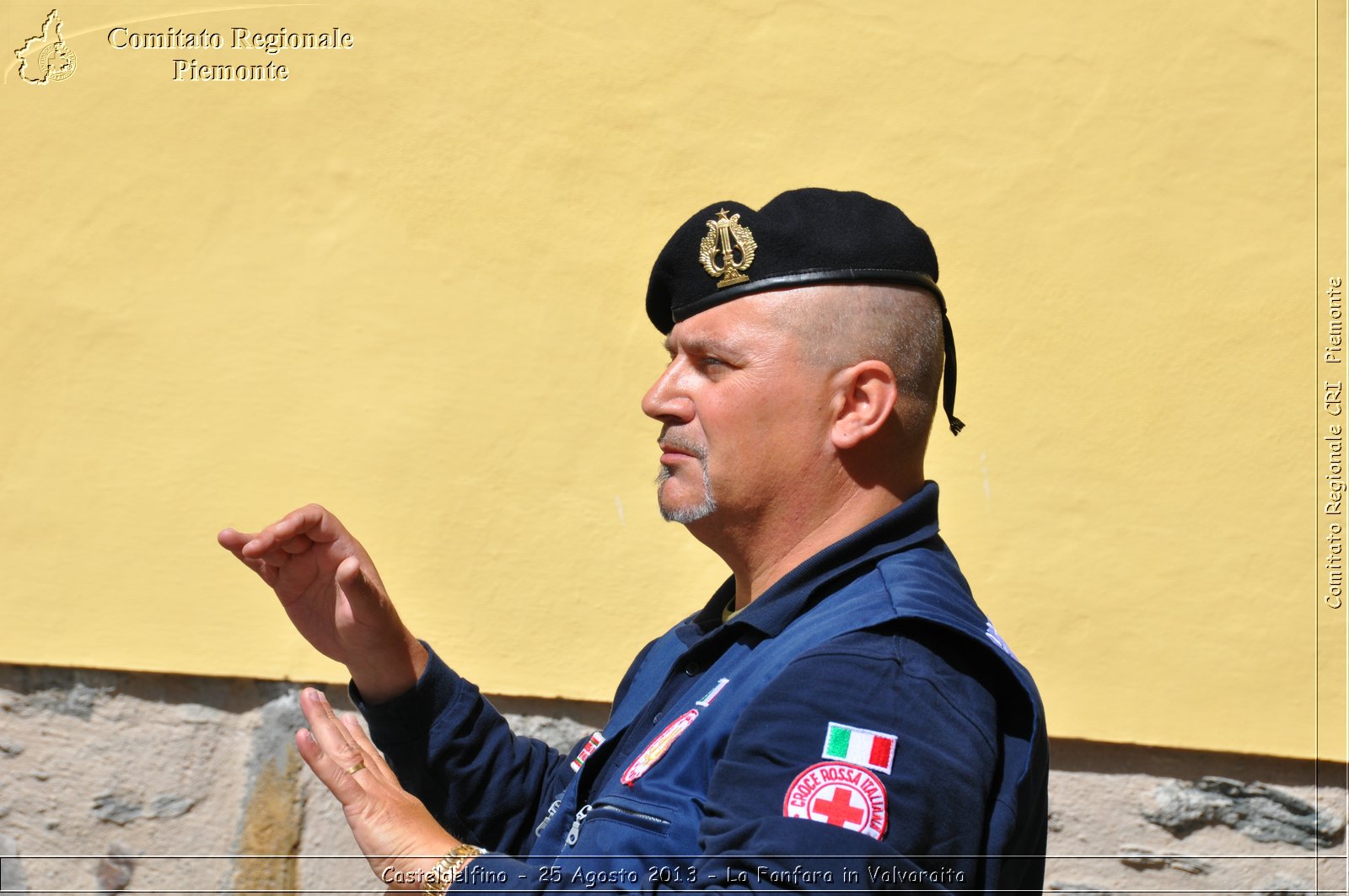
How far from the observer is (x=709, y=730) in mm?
1611

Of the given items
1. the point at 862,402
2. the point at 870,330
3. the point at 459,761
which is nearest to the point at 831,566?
the point at 862,402

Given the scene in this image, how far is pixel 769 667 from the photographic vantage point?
1642mm

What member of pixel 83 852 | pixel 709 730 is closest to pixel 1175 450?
pixel 709 730

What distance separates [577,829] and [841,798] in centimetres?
48

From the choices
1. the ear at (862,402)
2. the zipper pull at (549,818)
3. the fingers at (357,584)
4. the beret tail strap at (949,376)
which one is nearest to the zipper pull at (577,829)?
the zipper pull at (549,818)

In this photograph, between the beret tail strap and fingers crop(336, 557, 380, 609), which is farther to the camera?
the beret tail strap

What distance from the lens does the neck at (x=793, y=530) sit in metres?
1.89

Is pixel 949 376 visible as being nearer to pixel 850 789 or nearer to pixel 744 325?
pixel 744 325

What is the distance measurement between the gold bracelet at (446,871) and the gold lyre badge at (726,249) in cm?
91

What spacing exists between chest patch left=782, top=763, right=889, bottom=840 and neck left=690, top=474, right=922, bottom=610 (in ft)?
1.58

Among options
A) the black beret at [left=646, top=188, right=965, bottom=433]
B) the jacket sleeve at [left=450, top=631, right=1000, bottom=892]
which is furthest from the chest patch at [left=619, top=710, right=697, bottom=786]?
the black beret at [left=646, top=188, right=965, bottom=433]

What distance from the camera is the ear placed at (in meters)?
1.86

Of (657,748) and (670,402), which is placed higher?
(670,402)

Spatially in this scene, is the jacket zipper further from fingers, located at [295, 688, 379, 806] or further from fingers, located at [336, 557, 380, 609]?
fingers, located at [336, 557, 380, 609]
